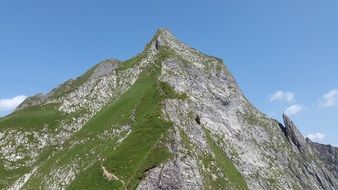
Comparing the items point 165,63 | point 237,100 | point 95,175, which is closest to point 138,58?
point 165,63

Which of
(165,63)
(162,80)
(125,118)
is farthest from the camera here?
(165,63)

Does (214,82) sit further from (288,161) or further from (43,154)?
(43,154)

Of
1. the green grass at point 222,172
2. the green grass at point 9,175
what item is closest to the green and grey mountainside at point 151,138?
the green grass at point 9,175

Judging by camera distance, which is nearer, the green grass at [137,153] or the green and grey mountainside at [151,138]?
the green grass at [137,153]

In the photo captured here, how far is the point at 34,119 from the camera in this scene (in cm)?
16325

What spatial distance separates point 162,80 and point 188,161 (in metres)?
57.8

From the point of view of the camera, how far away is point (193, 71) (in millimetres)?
185625

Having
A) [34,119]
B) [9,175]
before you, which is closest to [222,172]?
[9,175]

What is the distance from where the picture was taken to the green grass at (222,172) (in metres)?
125

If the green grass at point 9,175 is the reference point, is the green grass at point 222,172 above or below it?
below

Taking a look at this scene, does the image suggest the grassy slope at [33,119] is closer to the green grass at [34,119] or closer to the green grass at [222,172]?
the green grass at [34,119]

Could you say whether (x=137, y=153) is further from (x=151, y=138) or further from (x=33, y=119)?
(x=33, y=119)

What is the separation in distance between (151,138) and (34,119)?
2390 inches

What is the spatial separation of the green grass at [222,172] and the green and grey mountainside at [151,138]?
0.51m
